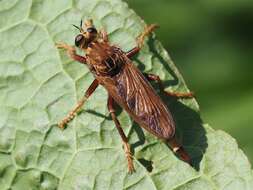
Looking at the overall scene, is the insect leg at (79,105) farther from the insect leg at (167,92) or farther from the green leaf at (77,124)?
the insect leg at (167,92)

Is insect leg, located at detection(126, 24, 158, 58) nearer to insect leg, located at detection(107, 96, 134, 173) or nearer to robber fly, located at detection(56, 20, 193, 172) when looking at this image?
robber fly, located at detection(56, 20, 193, 172)

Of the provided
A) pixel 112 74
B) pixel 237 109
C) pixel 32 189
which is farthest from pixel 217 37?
pixel 32 189

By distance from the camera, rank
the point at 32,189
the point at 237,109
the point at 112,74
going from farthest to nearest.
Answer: the point at 237,109 → the point at 112,74 → the point at 32,189

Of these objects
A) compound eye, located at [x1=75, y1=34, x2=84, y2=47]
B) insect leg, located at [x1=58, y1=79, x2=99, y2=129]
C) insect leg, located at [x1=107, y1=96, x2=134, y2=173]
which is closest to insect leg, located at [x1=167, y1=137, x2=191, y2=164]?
insect leg, located at [x1=107, y1=96, x2=134, y2=173]

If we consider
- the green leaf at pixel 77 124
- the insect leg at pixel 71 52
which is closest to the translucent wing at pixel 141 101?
the green leaf at pixel 77 124

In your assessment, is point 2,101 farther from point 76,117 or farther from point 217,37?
point 217,37
